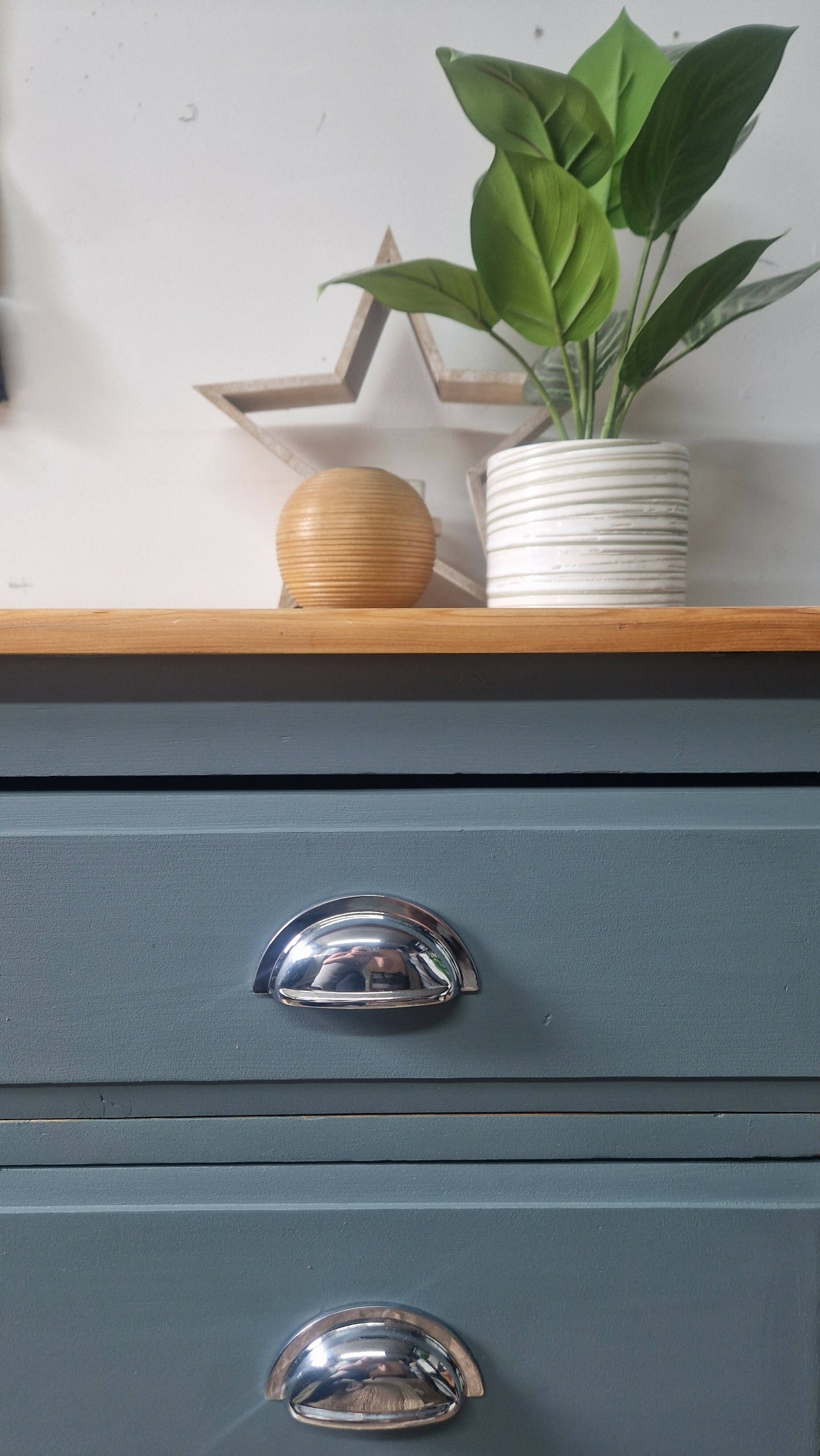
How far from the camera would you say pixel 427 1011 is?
0.39 metres

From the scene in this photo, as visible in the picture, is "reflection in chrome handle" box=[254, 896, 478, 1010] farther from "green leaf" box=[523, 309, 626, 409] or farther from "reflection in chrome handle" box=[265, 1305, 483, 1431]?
"green leaf" box=[523, 309, 626, 409]

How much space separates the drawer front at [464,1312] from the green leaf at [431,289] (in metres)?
0.60

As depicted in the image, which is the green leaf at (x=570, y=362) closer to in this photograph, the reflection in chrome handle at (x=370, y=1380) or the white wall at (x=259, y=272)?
the white wall at (x=259, y=272)

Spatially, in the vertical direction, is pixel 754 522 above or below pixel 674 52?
below

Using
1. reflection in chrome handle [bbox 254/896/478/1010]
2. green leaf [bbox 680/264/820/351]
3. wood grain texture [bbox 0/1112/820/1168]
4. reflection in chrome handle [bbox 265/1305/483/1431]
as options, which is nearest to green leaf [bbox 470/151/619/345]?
green leaf [bbox 680/264/820/351]

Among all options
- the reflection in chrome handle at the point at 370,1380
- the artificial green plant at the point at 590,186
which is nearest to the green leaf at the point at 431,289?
the artificial green plant at the point at 590,186

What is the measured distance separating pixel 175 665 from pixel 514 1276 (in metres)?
0.37

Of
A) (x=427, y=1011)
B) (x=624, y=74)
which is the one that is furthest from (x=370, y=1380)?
(x=624, y=74)

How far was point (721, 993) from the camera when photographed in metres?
0.39

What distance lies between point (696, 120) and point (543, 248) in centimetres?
11

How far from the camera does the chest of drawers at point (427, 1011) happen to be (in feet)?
1.25

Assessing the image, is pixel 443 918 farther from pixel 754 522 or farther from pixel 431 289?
pixel 754 522

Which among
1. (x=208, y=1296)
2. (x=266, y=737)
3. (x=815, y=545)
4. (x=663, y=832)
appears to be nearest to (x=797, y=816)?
(x=663, y=832)

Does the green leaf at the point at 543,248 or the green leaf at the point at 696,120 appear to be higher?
the green leaf at the point at 696,120
